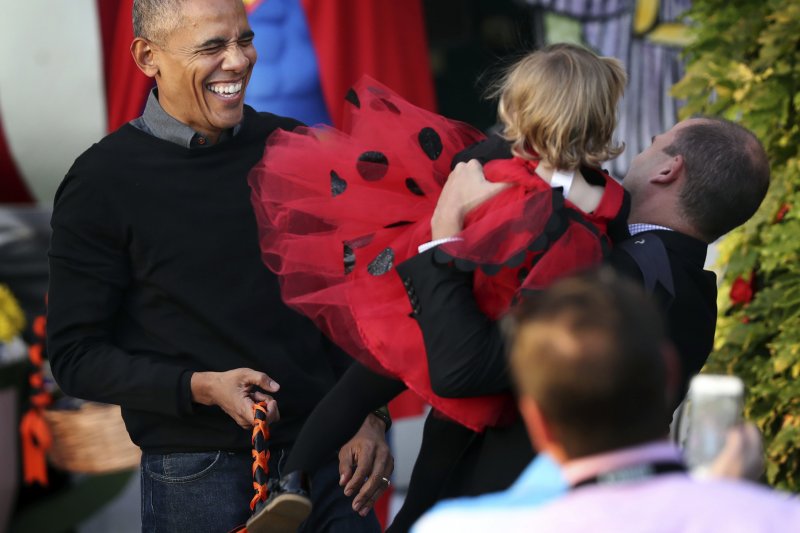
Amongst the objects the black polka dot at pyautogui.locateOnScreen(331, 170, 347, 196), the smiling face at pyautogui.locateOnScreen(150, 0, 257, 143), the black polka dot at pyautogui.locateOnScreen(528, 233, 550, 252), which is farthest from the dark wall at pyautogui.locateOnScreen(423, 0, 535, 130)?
the black polka dot at pyautogui.locateOnScreen(528, 233, 550, 252)

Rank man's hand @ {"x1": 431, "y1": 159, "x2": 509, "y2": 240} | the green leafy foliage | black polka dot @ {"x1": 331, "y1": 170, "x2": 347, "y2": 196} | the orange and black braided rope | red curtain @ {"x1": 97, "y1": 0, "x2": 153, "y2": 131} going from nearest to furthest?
man's hand @ {"x1": 431, "y1": 159, "x2": 509, "y2": 240} → black polka dot @ {"x1": 331, "y1": 170, "x2": 347, "y2": 196} → the orange and black braided rope → the green leafy foliage → red curtain @ {"x1": 97, "y1": 0, "x2": 153, "y2": 131}

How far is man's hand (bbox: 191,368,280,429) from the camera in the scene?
264 cm

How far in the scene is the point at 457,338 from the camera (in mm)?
2170

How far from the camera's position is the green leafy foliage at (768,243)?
12.0ft

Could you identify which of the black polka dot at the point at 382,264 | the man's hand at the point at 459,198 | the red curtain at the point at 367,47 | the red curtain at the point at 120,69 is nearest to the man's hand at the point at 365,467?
the black polka dot at the point at 382,264

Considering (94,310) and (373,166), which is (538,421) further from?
(94,310)

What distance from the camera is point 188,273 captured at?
2807 millimetres

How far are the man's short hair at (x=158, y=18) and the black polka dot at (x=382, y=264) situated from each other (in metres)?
0.87

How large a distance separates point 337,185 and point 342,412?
0.45 metres

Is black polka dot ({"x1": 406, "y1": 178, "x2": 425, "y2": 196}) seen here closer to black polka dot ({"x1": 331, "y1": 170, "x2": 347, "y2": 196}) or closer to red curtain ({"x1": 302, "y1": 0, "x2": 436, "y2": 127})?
black polka dot ({"x1": 331, "y1": 170, "x2": 347, "y2": 196})

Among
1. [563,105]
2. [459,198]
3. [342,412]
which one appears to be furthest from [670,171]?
[342,412]

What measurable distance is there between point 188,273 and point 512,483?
94cm

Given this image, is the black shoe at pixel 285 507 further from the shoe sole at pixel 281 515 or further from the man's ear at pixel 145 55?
the man's ear at pixel 145 55

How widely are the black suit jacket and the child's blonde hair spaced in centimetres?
21
